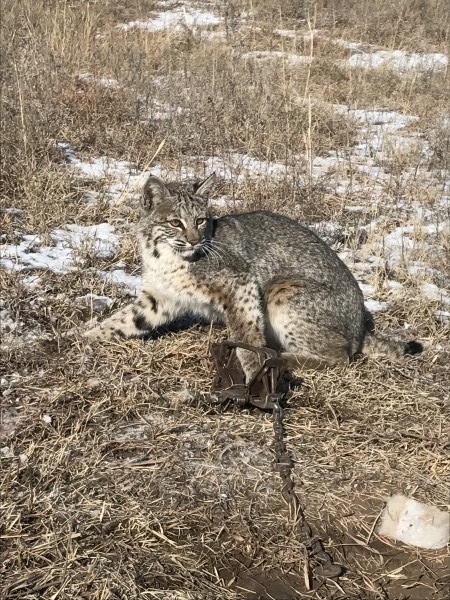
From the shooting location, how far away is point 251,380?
380 cm

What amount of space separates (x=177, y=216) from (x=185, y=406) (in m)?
1.23

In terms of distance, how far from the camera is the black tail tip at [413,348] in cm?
465

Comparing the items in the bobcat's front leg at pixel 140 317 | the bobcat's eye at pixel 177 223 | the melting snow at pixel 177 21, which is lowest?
the bobcat's front leg at pixel 140 317

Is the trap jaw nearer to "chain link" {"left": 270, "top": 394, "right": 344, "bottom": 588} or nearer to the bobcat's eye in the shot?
"chain link" {"left": 270, "top": 394, "right": 344, "bottom": 588}

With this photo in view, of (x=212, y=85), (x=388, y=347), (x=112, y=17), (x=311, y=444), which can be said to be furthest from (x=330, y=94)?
(x=311, y=444)

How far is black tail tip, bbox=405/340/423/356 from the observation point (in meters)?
4.65

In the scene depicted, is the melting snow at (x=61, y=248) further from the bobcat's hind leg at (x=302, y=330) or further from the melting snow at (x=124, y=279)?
the bobcat's hind leg at (x=302, y=330)

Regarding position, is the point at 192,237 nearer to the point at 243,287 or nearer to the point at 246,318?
the point at 243,287

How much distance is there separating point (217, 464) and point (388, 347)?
1.71m

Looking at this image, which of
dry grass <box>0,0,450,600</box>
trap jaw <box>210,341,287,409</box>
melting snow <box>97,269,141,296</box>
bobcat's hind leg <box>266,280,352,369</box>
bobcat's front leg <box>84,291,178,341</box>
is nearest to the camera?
dry grass <box>0,0,450,600</box>

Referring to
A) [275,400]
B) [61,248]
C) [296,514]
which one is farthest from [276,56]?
[296,514]

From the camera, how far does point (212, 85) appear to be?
28.0 ft

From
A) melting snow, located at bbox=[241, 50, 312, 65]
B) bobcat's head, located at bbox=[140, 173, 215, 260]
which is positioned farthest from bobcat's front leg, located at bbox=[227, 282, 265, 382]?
melting snow, located at bbox=[241, 50, 312, 65]

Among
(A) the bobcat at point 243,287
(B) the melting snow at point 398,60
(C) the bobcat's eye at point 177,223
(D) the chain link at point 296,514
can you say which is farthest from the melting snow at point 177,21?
(D) the chain link at point 296,514
